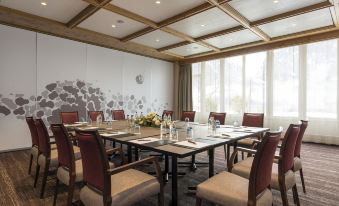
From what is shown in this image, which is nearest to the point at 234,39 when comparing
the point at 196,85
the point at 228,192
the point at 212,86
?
the point at 212,86

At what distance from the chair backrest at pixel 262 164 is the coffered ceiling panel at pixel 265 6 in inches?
110

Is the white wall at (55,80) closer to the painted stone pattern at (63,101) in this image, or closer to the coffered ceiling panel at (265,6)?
the painted stone pattern at (63,101)

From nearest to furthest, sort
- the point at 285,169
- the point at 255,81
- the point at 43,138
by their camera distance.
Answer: the point at 285,169, the point at 43,138, the point at 255,81

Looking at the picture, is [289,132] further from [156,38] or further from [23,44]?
[23,44]

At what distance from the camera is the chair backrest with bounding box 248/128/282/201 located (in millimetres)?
1433

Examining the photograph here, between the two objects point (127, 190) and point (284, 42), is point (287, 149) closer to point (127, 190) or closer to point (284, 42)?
point (127, 190)

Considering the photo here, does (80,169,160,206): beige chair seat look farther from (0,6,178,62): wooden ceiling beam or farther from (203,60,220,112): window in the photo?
(203,60,220,112): window

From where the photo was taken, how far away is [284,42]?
560 centimetres

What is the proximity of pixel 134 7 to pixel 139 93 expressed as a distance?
12.3 ft

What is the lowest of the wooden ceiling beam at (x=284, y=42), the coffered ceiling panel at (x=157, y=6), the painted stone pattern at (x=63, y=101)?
the painted stone pattern at (x=63, y=101)

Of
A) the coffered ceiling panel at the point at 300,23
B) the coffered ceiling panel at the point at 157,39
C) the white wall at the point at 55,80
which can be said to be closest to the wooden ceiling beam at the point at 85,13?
the white wall at the point at 55,80

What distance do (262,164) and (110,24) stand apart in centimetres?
415

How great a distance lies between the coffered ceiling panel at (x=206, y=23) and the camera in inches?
156

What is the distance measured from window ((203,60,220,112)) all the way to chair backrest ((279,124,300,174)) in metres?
5.59
